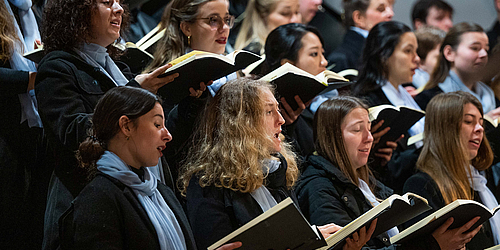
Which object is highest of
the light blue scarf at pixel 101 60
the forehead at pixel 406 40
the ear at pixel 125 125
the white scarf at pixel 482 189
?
the light blue scarf at pixel 101 60

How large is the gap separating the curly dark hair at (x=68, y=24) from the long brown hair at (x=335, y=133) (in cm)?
136

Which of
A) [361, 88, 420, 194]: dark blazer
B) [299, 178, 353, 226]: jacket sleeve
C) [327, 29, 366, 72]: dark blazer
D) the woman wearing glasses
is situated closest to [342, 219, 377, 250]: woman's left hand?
[299, 178, 353, 226]: jacket sleeve

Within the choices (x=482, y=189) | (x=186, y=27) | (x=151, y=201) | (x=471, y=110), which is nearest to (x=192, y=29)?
(x=186, y=27)

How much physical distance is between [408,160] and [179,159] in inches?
69.5

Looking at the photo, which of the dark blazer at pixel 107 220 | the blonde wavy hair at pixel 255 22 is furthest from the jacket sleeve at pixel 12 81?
A: the blonde wavy hair at pixel 255 22

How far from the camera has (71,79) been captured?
8.29ft

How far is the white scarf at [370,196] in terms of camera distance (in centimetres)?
311

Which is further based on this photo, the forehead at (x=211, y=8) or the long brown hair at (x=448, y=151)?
the long brown hair at (x=448, y=151)

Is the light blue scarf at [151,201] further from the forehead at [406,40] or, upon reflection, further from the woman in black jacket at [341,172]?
the forehead at [406,40]

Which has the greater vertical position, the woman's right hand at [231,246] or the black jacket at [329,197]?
the woman's right hand at [231,246]

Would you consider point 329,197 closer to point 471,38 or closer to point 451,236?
point 451,236

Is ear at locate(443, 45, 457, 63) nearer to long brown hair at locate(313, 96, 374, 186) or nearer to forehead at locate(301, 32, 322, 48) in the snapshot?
forehead at locate(301, 32, 322, 48)

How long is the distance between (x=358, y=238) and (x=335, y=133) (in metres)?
0.95

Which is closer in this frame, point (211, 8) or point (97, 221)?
point (97, 221)
